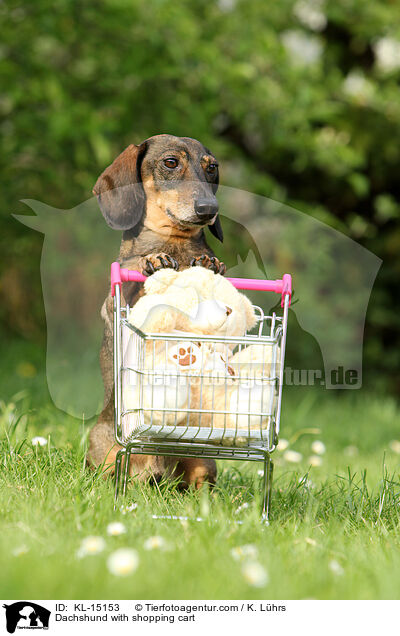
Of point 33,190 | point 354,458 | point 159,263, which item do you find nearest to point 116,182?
point 159,263

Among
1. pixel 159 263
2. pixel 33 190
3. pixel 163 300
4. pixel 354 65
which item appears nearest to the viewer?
pixel 163 300

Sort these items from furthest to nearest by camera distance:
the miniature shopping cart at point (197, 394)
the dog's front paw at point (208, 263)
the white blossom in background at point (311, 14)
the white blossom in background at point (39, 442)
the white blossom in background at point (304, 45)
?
the white blossom in background at point (304, 45)
the white blossom in background at point (311, 14)
the white blossom in background at point (39, 442)
the dog's front paw at point (208, 263)
the miniature shopping cart at point (197, 394)

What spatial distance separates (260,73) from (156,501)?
5106 millimetres

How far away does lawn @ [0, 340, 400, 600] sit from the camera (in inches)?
70.4

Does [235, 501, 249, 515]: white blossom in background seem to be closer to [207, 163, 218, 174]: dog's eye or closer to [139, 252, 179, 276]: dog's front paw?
[139, 252, 179, 276]: dog's front paw

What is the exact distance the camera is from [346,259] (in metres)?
6.51

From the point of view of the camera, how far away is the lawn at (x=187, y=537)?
1787mm

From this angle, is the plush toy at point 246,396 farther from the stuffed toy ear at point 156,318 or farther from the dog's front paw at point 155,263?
the dog's front paw at point 155,263

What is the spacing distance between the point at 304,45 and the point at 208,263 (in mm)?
6737

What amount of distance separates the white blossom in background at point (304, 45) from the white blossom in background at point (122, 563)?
7.14 meters

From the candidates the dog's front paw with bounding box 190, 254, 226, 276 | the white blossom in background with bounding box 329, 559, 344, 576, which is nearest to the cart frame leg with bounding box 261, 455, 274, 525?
the white blossom in background with bounding box 329, 559, 344, 576
